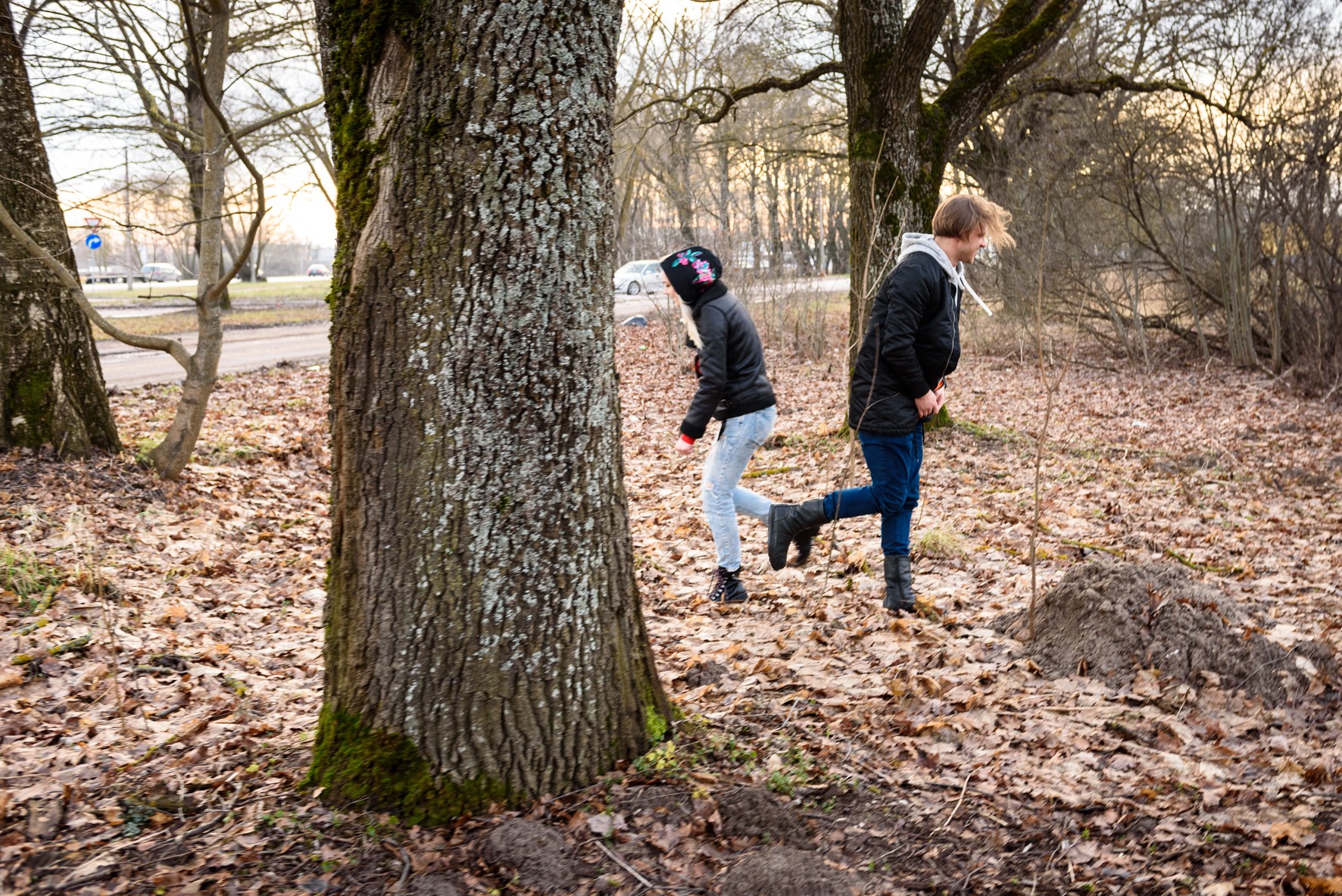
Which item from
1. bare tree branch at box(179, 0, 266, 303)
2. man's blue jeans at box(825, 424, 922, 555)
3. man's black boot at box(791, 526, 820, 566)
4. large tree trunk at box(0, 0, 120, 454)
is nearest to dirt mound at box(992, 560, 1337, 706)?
man's blue jeans at box(825, 424, 922, 555)

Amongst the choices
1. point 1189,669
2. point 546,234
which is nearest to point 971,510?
point 1189,669

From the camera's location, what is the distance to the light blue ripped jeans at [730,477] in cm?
479

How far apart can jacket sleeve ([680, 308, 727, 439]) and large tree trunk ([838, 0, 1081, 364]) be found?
3.38m

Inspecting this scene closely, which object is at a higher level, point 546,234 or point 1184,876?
point 546,234

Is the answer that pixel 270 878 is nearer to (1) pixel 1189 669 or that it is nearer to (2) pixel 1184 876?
(2) pixel 1184 876

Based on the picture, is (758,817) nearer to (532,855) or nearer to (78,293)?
(532,855)

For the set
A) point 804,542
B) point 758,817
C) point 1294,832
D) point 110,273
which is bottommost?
point 1294,832

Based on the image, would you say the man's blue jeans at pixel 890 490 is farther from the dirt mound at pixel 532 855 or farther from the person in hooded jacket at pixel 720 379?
the dirt mound at pixel 532 855

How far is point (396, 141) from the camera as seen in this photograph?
264cm

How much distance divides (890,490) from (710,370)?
110 centimetres

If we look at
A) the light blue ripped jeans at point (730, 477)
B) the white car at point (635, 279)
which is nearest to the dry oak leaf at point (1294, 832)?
the light blue ripped jeans at point (730, 477)

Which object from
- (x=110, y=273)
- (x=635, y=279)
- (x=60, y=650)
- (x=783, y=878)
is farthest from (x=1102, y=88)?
(x=110, y=273)

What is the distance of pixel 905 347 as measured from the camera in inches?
174

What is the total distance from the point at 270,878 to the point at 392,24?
7.96ft
